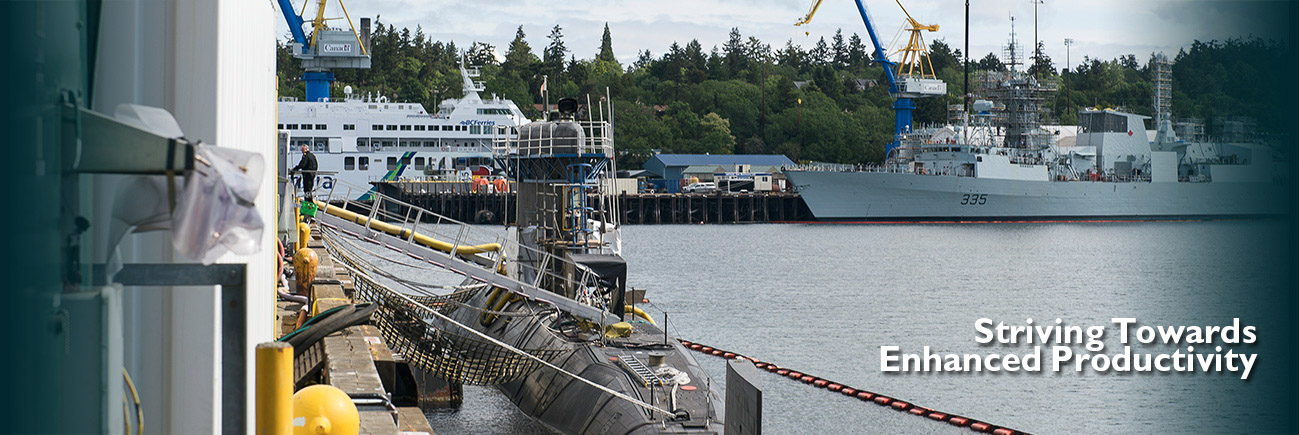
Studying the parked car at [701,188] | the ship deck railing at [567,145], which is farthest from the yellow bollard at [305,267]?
the parked car at [701,188]

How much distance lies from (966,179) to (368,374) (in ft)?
264

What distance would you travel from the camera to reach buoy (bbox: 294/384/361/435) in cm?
771

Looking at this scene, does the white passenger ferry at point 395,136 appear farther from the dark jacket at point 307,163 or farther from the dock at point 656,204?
the dark jacket at point 307,163

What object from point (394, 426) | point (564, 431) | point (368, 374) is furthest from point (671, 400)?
point (394, 426)

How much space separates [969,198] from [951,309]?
5137cm

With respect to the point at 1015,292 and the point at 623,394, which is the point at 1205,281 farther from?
the point at 1015,292

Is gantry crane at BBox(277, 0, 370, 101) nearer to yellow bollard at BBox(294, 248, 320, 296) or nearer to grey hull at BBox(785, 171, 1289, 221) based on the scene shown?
grey hull at BBox(785, 171, 1289, 221)

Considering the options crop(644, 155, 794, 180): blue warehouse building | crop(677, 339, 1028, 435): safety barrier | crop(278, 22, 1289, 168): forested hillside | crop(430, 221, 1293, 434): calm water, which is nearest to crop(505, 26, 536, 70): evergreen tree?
crop(278, 22, 1289, 168): forested hillside

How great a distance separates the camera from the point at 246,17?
4461 millimetres

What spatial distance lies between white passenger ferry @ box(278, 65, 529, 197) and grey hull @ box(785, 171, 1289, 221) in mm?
24063

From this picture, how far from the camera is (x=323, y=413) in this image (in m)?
7.79

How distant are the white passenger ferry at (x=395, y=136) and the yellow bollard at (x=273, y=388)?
8620 cm

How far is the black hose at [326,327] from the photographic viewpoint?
11.7 meters

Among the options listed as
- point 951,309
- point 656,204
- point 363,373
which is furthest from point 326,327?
point 656,204
